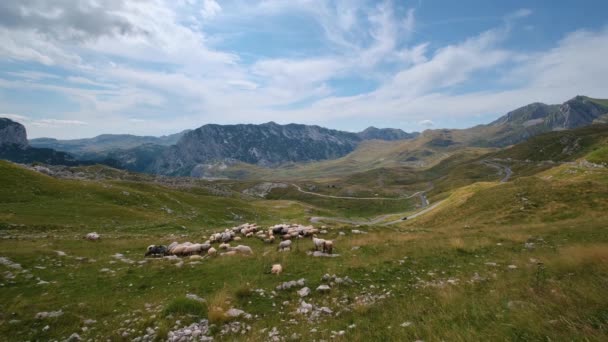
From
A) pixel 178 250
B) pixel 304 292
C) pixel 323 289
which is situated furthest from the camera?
pixel 178 250

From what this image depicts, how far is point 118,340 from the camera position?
30.6 feet

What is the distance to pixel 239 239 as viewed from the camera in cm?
2522

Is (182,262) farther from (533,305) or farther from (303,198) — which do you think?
(303,198)

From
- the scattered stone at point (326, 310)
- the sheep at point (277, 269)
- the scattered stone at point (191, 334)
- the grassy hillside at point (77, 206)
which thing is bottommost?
the grassy hillside at point (77, 206)

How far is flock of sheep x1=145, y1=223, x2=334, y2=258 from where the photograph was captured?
20.7 metres

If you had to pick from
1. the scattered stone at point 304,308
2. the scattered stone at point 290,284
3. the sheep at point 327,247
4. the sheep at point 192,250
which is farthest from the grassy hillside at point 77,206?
the scattered stone at point 304,308

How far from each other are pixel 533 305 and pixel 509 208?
46059 mm

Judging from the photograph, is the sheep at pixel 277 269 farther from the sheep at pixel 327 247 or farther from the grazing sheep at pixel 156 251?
the grazing sheep at pixel 156 251

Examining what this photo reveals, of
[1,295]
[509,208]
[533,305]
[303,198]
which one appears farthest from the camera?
[303,198]

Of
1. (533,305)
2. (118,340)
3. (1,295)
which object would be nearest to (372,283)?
(533,305)

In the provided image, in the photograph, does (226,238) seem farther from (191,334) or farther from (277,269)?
(191,334)

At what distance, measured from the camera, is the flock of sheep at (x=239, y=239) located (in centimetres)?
2069

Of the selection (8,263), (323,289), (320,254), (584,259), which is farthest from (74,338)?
(584,259)

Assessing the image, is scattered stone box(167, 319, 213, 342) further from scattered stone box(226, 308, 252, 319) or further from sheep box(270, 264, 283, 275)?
sheep box(270, 264, 283, 275)
